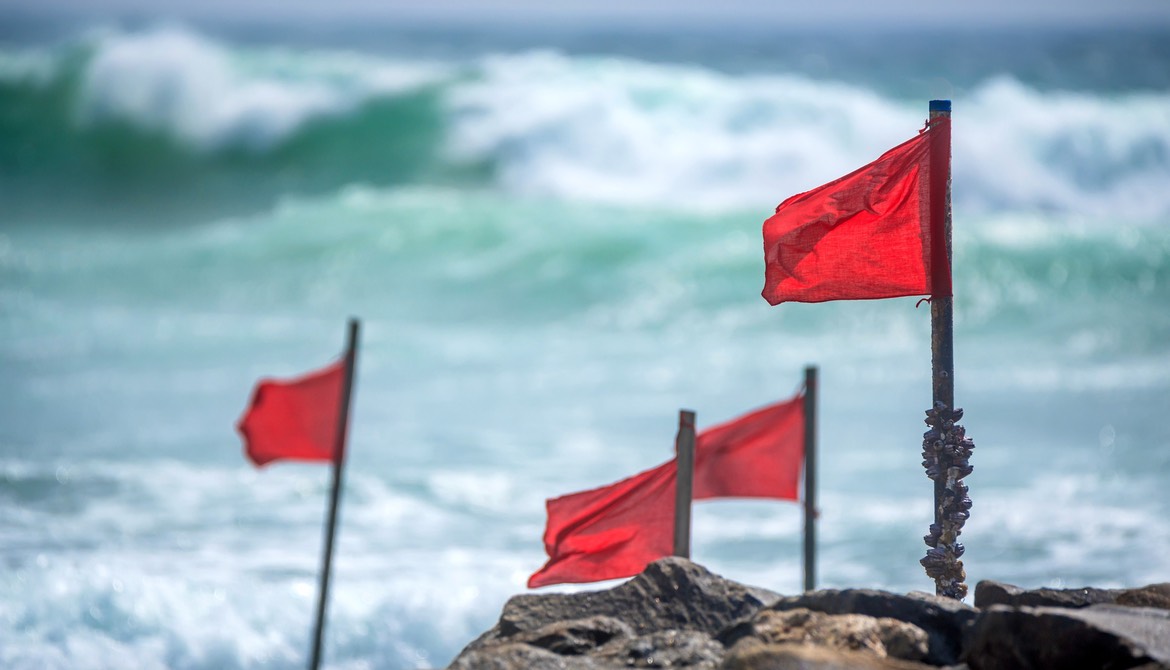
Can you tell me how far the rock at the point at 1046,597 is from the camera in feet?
18.6

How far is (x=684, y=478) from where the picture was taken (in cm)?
713

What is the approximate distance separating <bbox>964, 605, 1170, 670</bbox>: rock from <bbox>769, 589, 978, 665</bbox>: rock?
9.0 inches

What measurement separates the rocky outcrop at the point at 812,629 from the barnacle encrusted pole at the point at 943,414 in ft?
1.04

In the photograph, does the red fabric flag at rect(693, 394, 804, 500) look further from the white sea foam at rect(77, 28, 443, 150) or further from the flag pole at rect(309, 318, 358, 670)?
the white sea foam at rect(77, 28, 443, 150)

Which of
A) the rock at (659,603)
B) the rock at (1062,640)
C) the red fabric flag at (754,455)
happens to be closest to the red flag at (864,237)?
the rock at (659,603)

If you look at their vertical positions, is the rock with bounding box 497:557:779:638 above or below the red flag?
below

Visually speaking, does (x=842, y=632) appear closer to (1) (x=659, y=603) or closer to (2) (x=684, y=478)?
(1) (x=659, y=603)

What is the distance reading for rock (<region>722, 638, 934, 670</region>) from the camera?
4652 mm

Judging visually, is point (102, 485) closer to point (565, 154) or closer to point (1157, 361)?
point (1157, 361)

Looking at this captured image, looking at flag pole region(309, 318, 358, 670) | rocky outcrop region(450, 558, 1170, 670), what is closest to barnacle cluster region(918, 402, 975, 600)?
rocky outcrop region(450, 558, 1170, 670)

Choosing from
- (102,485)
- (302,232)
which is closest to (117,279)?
(302,232)

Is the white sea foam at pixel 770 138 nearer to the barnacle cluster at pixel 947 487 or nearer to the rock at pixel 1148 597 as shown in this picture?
the barnacle cluster at pixel 947 487

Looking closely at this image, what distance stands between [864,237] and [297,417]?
435 centimetres

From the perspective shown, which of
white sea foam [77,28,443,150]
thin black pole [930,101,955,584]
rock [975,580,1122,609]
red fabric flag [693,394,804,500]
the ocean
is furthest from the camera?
white sea foam [77,28,443,150]
